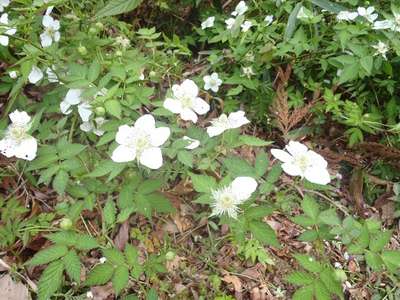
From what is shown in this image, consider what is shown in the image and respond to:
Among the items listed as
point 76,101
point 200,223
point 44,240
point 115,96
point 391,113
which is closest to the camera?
point 115,96

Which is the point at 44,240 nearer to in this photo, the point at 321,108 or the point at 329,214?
the point at 329,214

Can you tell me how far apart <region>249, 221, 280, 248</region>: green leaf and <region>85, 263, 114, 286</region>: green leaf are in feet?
1.68

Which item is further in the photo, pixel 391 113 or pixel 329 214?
pixel 391 113

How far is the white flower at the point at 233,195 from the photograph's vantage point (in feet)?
5.38

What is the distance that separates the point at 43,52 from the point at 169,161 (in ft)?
2.44

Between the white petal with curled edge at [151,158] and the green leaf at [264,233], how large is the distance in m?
0.40

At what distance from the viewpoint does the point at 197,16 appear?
3660mm

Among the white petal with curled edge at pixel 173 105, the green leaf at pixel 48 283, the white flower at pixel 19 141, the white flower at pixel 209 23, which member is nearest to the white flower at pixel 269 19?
the white flower at pixel 209 23

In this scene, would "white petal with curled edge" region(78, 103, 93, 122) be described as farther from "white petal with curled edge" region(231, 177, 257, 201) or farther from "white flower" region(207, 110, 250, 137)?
"white petal with curled edge" region(231, 177, 257, 201)

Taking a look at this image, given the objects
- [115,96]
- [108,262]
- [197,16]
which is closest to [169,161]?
[115,96]

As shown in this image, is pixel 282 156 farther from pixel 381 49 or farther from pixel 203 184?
pixel 381 49

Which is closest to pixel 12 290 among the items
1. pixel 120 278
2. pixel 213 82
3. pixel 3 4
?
pixel 120 278

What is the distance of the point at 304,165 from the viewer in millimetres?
1758

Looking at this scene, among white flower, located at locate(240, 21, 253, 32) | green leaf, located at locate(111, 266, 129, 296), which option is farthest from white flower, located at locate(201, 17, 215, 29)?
green leaf, located at locate(111, 266, 129, 296)
